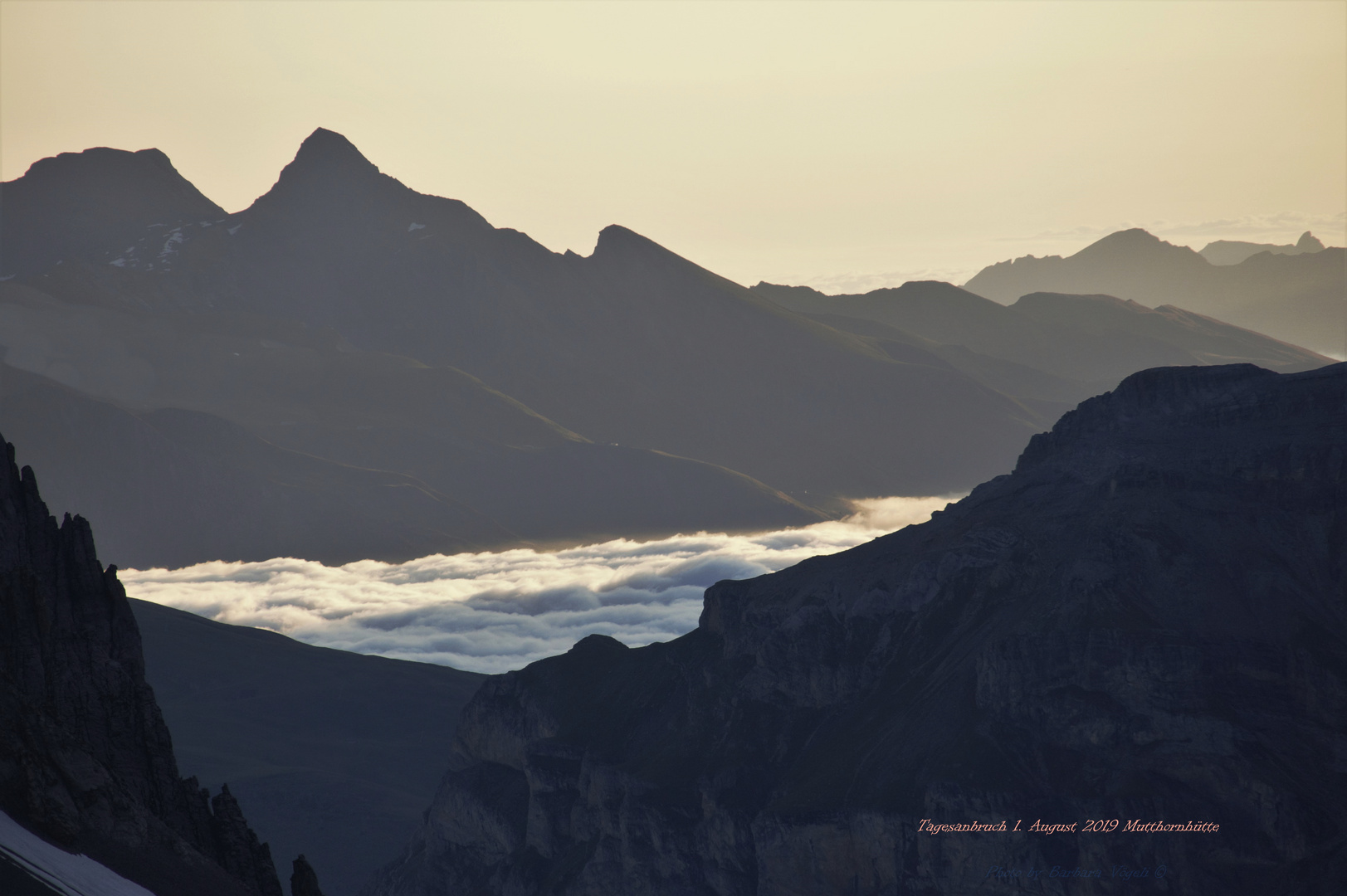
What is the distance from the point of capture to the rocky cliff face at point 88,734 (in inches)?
3802

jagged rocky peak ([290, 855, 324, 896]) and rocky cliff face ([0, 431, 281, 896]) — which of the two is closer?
rocky cliff face ([0, 431, 281, 896])

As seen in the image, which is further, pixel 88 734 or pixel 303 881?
pixel 303 881

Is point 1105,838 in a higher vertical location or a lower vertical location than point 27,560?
lower

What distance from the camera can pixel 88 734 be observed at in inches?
4309

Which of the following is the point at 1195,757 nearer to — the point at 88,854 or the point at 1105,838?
the point at 1105,838

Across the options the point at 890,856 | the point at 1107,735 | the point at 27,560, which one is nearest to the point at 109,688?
the point at 27,560

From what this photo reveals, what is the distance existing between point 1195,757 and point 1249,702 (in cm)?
1034

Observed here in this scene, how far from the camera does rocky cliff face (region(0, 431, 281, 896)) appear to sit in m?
96.6

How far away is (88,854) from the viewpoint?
95375 millimetres

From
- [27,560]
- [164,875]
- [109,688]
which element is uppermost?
[27,560]

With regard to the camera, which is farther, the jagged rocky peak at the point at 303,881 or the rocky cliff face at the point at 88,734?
the jagged rocky peak at the point at 303,881

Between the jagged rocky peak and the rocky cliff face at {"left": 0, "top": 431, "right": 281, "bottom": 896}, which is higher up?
the rocky cliff face at {"left": 0, "top": 431, "right": 281, "bottom": 896}

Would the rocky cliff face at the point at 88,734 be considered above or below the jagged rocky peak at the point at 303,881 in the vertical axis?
above

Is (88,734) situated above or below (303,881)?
above
